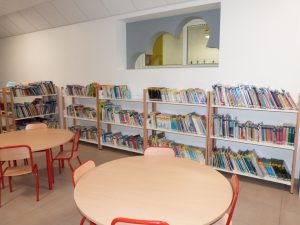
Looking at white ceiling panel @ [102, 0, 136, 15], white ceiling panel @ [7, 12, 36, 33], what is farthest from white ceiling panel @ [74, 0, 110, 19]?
white ceiling panel @ [7, 12, 36, 33]

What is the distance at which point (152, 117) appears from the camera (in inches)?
169

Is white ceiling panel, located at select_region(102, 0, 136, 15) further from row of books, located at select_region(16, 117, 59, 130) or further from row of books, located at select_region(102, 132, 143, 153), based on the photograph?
row of books, located at select_region(16, 117, 59, 130)

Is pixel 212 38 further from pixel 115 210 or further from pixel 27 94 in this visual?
pixel 27 94

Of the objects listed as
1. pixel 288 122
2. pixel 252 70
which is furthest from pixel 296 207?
pixel 252 70

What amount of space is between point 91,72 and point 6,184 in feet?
9.54

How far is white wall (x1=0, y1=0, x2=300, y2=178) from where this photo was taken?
3289 mm

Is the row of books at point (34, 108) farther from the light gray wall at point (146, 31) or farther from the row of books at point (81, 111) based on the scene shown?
the light gray wall at point (146, 31)

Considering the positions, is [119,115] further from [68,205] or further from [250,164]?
[250,164]

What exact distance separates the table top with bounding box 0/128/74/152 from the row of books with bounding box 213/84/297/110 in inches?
91.1

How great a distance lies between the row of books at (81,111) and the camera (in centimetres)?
519

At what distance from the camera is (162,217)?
1.41m

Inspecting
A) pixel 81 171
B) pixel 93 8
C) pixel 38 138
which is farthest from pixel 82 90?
pixel 81 171

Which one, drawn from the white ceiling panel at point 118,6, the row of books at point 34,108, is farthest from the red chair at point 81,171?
the row of books at point 34,108

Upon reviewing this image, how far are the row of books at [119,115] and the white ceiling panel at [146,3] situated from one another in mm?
2005
